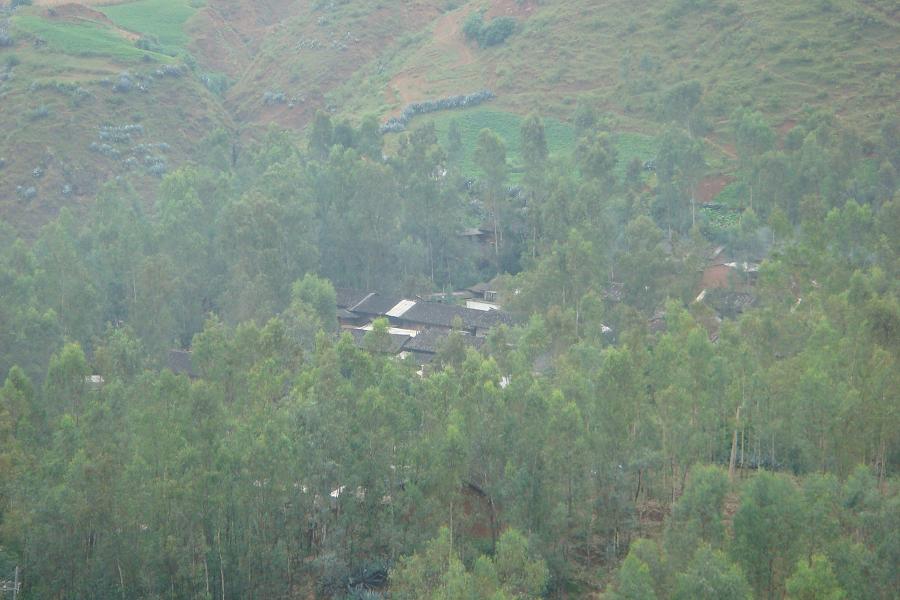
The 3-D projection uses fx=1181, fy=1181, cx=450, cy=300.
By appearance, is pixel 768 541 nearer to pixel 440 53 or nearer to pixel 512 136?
pixel 512 136

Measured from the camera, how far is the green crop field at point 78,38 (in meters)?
71.6

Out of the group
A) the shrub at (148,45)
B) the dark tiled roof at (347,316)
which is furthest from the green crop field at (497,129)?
the shrub at (148,45)

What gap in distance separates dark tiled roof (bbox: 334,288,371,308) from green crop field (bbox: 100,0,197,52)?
38279 mm

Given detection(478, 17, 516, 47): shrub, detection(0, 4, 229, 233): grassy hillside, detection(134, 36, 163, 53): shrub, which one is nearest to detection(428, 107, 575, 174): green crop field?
detection(478, 17, 516, 47): shrub

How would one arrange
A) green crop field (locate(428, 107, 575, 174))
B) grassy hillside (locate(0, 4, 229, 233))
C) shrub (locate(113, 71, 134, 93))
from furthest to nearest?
1. shrub (locate(113, 71, 134, 93))
2. green crop field (locate(428, 107, 575, 174))
3. grassy hillside (locate(0, 4, 229, 233))

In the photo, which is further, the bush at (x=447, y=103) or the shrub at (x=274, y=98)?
the shrub at (x=274, y=98)

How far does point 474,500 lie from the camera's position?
27188 millimetres

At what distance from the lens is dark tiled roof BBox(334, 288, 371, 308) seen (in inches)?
1868

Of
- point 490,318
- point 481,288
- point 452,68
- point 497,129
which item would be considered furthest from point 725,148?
point 490,318

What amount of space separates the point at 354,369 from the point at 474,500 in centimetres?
461

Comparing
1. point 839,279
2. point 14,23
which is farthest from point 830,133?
point 14,23

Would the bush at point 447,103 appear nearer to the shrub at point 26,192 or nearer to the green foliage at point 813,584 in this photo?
the shrub at point 26,192

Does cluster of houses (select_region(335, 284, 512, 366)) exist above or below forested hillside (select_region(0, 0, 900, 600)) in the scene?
below

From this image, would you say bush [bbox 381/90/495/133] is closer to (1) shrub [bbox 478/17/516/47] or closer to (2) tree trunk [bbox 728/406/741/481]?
(1) shrub [bbox 478/17/516/47]
